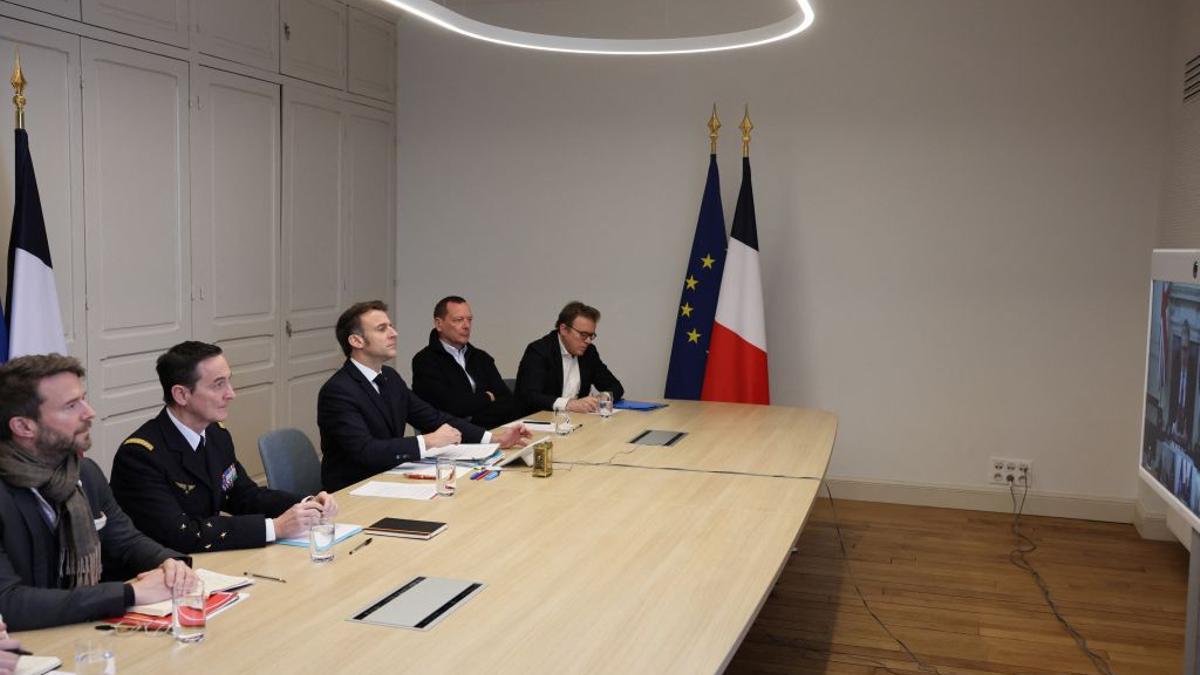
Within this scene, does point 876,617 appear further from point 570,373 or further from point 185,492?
point 185,492

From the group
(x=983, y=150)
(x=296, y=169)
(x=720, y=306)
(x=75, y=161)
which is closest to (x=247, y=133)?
→ (x=296, y=169)

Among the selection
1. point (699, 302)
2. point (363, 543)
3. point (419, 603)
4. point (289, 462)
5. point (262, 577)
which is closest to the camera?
point (419, 603)

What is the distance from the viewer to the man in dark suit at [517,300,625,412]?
17.1 ft

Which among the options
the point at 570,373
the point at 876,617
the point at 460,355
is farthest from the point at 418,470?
the point at 876,617

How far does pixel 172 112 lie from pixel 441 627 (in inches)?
A: 152

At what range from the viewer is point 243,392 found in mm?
5801

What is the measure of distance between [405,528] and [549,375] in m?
Result: 2.54

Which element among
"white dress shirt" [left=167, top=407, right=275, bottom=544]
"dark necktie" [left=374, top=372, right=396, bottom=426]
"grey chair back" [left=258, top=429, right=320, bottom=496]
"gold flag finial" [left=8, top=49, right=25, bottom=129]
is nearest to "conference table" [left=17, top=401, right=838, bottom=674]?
"grey chair back" [left=258, top=429, right=320, bottom=496]

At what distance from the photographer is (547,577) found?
254 centimetres

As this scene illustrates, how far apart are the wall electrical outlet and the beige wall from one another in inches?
2.3

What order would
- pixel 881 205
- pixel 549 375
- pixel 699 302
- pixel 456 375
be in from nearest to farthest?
1. pixel 456 375
2. pixel 549 375
3. pixel 881 205
4. pixel 699 302

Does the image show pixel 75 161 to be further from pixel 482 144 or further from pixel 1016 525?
pixel 1016 525

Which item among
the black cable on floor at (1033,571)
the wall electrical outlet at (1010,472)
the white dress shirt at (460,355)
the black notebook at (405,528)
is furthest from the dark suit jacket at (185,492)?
the wall electrical outlet at (1010,472)

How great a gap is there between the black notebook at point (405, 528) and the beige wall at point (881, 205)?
3985 millimetres
